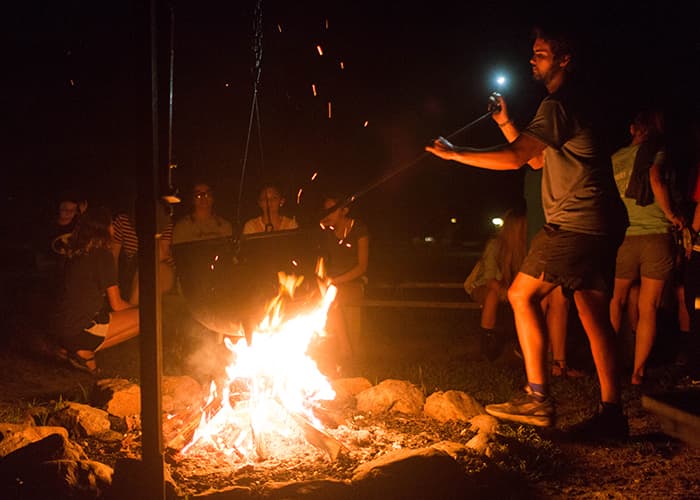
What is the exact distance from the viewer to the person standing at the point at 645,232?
4.98 metres

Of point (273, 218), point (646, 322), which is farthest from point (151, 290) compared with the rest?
point (273, 218)

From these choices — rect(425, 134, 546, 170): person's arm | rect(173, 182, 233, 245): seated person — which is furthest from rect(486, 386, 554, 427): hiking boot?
rect(173, 182, 233, 245): seated person

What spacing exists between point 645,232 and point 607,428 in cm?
186

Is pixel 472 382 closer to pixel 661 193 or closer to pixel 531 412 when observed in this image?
pixel 531 412

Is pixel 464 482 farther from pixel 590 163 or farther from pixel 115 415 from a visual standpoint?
pixel 115 415

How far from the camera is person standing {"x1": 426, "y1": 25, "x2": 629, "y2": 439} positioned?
145 inches

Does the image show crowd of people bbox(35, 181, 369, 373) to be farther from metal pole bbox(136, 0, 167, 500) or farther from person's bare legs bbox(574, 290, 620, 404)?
A: metal pole bbox(136, 0, 167, 500)

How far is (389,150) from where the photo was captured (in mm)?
27344

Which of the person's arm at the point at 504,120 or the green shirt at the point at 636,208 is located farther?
the green shirt at the point at 636,208

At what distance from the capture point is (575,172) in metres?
3.78

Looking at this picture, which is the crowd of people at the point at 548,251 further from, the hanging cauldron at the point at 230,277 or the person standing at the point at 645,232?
the hanging cauldron at the point at 230,277

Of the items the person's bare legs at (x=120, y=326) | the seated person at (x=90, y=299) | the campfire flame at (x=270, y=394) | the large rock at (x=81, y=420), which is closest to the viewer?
the campfire flame at (x=270, y=394)

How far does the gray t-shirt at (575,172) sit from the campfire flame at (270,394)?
1.47 m

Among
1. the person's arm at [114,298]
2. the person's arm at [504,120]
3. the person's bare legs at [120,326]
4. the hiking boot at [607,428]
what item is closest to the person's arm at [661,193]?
the person's arm at [504,120]
